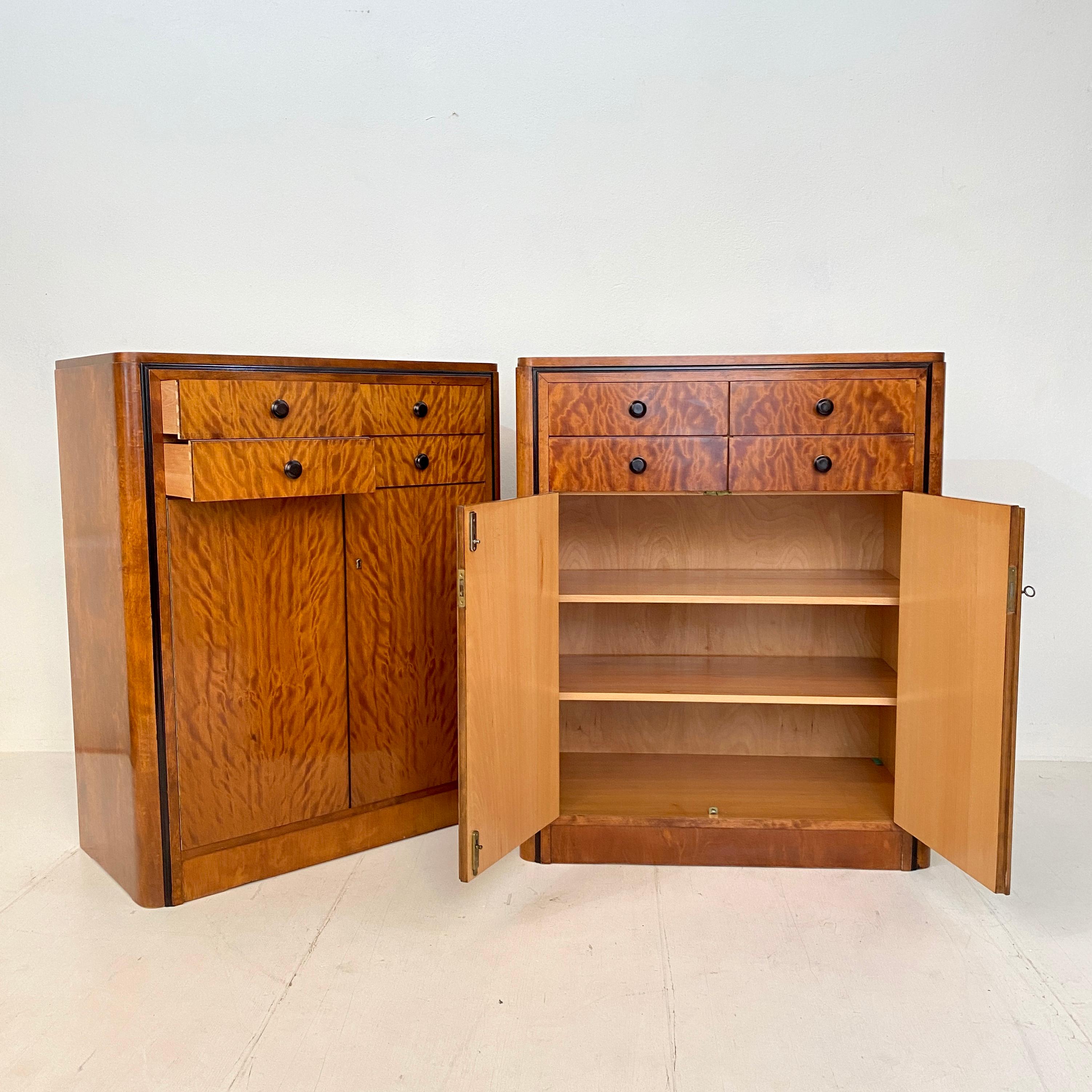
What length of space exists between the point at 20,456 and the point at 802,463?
271 centimetres

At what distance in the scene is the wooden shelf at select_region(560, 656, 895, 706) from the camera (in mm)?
2895

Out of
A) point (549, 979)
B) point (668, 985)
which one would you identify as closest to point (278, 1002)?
point (549, 979)

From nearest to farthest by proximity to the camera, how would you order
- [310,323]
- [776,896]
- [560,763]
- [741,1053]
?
[741,1053] < [776,896] < [560,763] < [310,323]

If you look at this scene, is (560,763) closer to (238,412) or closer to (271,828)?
(271,828)

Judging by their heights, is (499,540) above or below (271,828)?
above

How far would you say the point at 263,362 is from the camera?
2.63 m

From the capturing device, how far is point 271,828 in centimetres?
284

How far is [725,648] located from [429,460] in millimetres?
1129

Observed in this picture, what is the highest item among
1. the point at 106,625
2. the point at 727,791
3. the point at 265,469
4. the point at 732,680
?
the point at 265,469

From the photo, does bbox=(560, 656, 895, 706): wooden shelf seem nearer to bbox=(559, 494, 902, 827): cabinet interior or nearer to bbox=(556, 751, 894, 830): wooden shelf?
bbox=(559, 494, 902, 827): cabinet interior

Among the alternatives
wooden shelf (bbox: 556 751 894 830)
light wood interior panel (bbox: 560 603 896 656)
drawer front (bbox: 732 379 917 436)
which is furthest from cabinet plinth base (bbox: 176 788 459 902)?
drawer front (bbox: 732 379 917 436)

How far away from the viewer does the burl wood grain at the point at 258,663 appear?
266 centimetres

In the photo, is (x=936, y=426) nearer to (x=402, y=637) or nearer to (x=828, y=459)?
(x=828, y=459)


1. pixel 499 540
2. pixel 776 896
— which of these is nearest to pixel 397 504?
pixel 499 540
